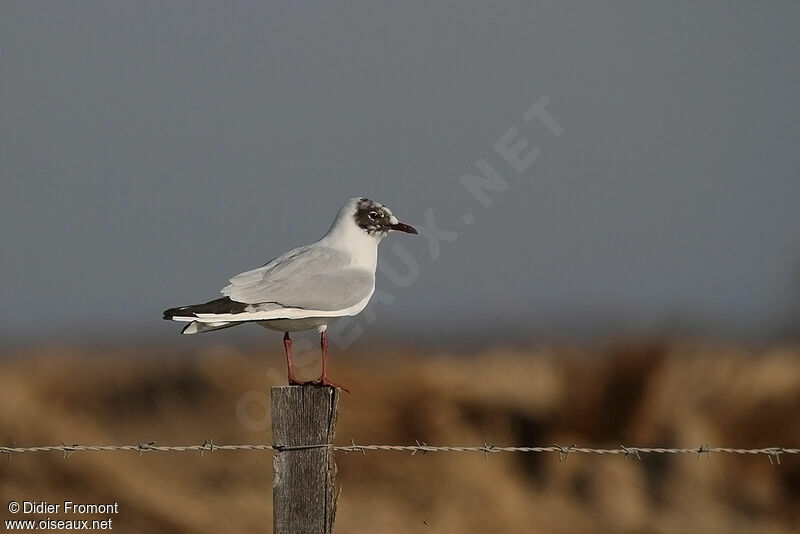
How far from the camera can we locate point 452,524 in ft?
21.6

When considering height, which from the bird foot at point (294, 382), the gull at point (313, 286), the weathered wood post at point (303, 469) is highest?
the gull at point (313, 286)

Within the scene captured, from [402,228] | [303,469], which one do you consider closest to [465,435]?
[402,228]

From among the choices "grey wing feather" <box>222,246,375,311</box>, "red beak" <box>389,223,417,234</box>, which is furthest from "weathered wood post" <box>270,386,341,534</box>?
"red beak" <box>389,223,417,234</box>

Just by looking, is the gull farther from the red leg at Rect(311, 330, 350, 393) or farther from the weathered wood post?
the weathered wood post

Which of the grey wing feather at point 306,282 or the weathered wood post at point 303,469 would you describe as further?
the grey wing feather at point 306,282

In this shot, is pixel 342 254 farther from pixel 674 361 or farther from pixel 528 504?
pixel 674 361

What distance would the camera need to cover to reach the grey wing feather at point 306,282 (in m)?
4.29

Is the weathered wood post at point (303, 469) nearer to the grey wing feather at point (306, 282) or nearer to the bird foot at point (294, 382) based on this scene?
the bird foot at point (294, 382)

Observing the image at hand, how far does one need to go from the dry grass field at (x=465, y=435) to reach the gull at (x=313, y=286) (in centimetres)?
216

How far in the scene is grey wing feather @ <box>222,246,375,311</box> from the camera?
4289 mm

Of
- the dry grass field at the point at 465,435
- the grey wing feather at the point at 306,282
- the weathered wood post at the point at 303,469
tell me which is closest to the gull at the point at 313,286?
the grey wing feather at the point at 306,282

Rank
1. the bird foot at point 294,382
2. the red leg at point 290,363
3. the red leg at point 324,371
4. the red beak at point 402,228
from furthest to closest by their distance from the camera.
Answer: the red beak at point 402,228
the red leg at point 290,363
the bird foot at point 294,382
the red leg at point 324,371

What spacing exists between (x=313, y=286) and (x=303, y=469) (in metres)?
0.90

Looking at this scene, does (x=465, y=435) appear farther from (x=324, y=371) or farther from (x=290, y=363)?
(x=324, y=371)
